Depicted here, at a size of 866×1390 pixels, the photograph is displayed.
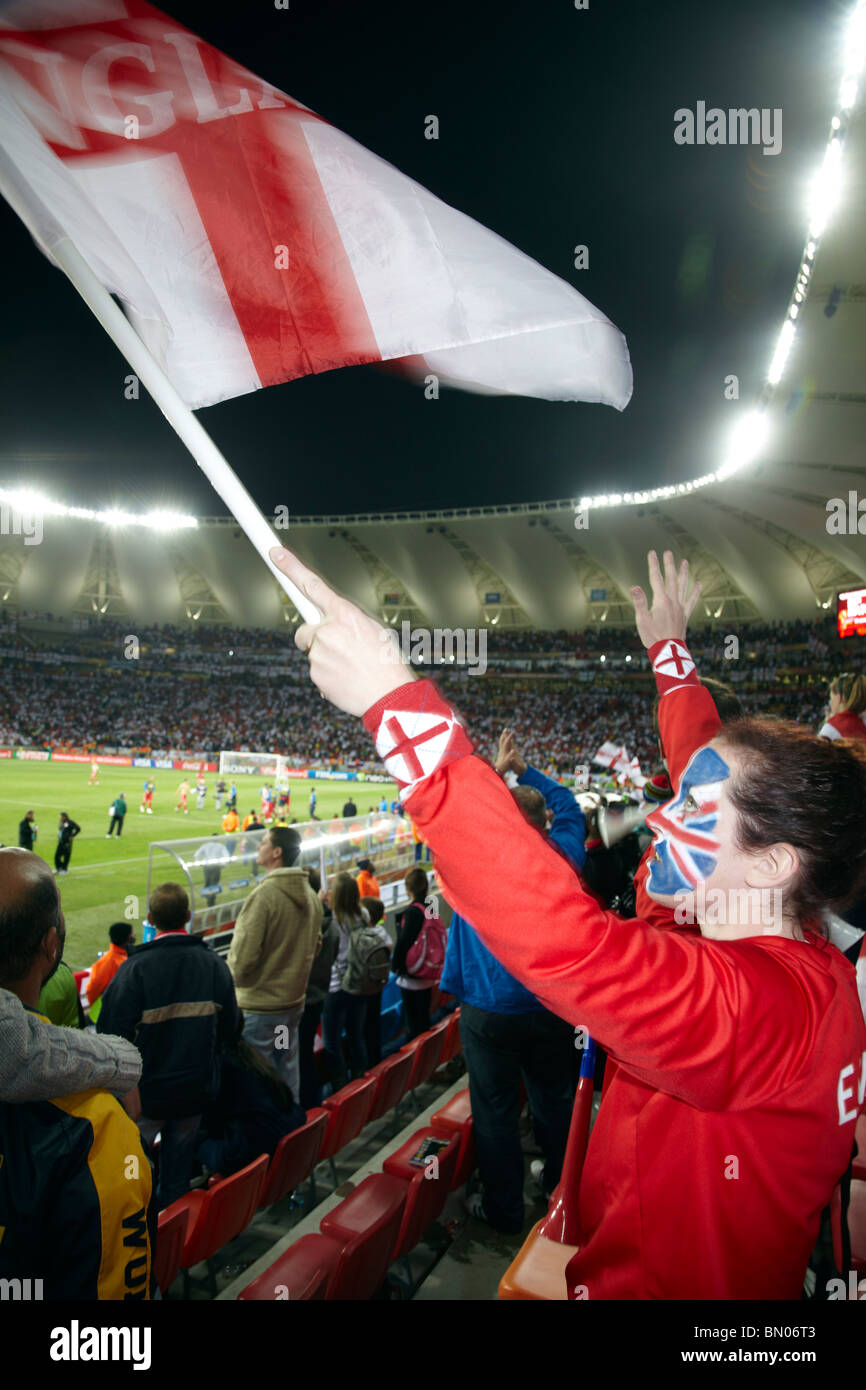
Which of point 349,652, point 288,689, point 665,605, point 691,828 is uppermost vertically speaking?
point 288,689

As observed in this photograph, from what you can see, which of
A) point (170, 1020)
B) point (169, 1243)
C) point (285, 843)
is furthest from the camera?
point (285, 843)

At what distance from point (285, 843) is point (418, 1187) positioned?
113 inches

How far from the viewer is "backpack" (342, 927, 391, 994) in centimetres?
626

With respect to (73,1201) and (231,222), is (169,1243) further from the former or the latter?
(231,222)

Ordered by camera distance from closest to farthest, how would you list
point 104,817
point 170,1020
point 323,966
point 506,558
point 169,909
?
point 170,1020
point 169,909
point 323,966
point 104,817
point 506,558

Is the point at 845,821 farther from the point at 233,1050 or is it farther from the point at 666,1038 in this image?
the point at 233,1050

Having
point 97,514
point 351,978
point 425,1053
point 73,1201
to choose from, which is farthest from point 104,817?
point 97,514

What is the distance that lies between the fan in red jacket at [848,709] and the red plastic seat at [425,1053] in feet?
12.9

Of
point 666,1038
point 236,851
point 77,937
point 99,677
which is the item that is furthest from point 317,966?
point 99,677

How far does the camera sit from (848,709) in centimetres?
434

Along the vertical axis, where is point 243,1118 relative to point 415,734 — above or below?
below

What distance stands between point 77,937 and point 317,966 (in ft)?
24.8

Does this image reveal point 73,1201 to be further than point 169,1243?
No

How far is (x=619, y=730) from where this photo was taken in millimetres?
45688
